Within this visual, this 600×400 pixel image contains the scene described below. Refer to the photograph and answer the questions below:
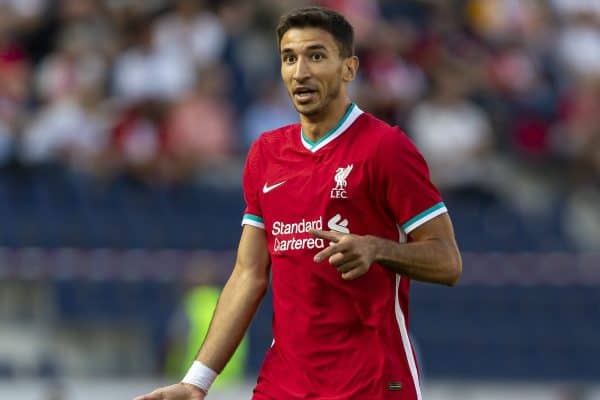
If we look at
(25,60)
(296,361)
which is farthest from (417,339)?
(296,361)

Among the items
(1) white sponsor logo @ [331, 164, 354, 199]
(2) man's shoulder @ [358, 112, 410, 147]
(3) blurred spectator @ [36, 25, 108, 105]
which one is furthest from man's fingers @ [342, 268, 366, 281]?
(3) blurred spectator @ [36, 25, 108, 105]

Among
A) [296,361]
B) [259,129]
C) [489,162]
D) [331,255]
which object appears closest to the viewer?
[331,255]

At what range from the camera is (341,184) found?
5.30 metres

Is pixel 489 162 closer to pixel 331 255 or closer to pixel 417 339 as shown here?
pixel 417 339

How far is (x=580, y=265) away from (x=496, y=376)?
1642 mm

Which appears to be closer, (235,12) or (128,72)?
(128,72)

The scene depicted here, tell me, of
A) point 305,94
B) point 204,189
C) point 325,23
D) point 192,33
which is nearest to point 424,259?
point 305,94

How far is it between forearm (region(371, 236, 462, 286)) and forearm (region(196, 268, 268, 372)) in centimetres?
69

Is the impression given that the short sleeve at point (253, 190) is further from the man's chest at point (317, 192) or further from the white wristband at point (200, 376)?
the white wristband at point (200, 376)

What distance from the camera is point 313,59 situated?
17.5 feet

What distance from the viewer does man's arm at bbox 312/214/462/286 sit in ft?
15.9

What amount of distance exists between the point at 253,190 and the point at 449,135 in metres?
8.95

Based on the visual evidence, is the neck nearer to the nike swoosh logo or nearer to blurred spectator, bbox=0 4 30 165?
the nike swoosh logo

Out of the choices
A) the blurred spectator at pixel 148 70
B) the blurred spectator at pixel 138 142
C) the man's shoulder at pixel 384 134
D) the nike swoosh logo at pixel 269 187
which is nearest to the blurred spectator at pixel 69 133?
the blurred spectator at pixel 138 142
